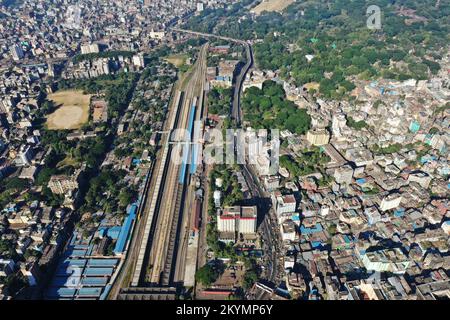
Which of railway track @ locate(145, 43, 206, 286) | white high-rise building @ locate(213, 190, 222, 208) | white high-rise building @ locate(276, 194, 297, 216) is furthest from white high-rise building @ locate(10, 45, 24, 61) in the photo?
white high-rise building @ locate(276, 194, 297, 216)

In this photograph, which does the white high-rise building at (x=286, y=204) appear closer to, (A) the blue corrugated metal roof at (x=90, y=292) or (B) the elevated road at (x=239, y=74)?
(A) the blue corrugated metal roof at (x=90, y=292)

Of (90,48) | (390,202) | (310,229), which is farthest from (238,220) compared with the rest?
(90,48)

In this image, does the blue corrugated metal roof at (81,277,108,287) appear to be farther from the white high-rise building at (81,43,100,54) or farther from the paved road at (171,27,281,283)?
the white high-rise building at (81,43,100,54)

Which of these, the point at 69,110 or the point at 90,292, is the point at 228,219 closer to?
the point at 90,292

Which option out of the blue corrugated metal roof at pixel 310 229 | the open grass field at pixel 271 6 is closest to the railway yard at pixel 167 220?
the blue corrugated metal roof at pixel 310 229

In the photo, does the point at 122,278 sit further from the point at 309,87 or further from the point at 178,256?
the point at 309,87

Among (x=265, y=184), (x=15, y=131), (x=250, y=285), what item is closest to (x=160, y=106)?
(x=15, y=131)
